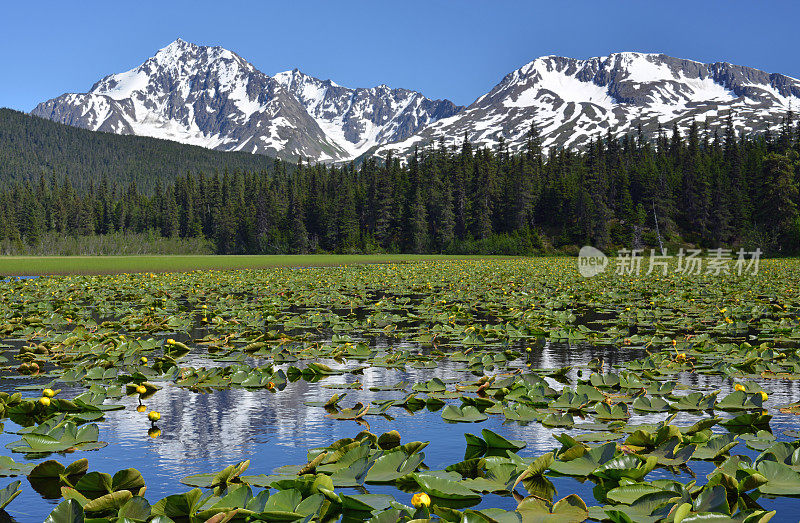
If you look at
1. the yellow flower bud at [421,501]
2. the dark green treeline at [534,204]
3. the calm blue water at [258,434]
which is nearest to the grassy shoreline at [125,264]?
the calm blue water at [258,434]

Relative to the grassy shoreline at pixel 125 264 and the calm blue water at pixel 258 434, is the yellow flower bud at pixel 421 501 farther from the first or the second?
the grassy shoreline at pixel 125 264

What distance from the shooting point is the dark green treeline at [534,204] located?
98.6m

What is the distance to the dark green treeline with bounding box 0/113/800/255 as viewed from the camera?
98.6 metres

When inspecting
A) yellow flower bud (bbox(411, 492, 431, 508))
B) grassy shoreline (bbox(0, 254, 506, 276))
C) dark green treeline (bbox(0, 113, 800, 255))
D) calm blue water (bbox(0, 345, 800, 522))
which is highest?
dark green treeline (bbox(0, 113, 800, 255))

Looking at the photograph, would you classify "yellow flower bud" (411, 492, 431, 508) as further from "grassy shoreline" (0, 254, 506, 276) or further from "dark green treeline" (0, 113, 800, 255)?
"dark green treeline" (0, 113, 800, 255)

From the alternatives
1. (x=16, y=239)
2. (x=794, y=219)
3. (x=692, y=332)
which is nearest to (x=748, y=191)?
(x=794, y=219)

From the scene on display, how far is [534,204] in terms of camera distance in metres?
109

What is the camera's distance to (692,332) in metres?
13.9

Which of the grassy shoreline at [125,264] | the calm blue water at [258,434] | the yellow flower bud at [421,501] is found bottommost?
the calm blue water at [258,434]

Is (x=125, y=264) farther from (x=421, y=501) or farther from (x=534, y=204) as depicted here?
(x=534, y=204)

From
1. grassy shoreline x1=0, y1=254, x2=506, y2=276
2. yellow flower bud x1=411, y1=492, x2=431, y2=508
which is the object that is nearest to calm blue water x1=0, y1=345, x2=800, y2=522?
yellow flower bud x1=411, y1=492, x2=431, y2=508

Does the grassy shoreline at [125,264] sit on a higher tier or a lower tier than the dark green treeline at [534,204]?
lower

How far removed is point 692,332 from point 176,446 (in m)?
11.5

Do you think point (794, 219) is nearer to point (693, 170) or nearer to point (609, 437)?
point (693, 170)
